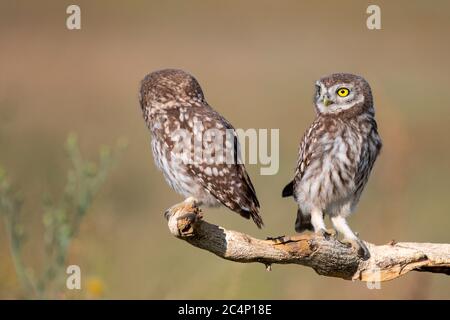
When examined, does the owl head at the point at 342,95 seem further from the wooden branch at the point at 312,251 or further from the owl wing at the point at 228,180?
the wooden branch at the point at 312,251

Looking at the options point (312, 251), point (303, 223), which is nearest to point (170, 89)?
point (303, 223)

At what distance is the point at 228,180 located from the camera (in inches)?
231

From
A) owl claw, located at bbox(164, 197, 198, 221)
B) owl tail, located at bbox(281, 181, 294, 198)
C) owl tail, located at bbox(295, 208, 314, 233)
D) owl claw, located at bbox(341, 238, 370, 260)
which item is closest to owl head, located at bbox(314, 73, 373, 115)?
owl tail, located at bbox(281, 181, 294, 198)

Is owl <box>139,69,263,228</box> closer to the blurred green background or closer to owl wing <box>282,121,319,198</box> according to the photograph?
owl wing <box>282,121,319,198</box>

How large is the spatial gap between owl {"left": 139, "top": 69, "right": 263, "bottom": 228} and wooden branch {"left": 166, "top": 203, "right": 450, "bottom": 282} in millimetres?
314

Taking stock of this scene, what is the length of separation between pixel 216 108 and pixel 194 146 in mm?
7086

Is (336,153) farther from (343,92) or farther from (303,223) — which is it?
(303,223)

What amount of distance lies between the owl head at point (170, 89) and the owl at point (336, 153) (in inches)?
29.1

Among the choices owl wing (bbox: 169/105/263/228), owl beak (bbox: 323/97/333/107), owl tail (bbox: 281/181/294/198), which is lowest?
owl tail (bbox: 281/181/294/198)

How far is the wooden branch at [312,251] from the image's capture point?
16.9ft

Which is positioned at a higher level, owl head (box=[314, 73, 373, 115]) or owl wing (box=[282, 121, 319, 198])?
owl head (box=[314, 73, 373, 115])

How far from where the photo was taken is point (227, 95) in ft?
46.9

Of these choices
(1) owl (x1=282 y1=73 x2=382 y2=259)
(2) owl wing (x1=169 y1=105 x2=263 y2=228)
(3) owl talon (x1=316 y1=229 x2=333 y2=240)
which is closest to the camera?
(3) owl talon (x1=316 y1=229 x2=333 y2=240)

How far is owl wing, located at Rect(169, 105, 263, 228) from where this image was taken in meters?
5.86
